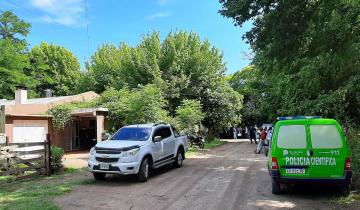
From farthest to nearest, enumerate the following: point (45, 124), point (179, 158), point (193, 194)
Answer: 1. point (45, 124)
2. point (179, 158)
3. point (193, 194)

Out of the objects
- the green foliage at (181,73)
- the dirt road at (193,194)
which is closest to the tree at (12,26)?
the green foliage at (181,73)

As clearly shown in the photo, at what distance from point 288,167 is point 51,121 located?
65.1 ft

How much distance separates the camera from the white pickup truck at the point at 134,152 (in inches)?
496

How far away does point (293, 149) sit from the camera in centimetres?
957

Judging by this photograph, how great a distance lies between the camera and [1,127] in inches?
805

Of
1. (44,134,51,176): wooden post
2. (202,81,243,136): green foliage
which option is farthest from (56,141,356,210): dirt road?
(202,81,243,136): green foliage

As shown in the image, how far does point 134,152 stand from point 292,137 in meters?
5.26

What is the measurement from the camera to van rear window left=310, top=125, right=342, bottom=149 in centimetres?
942

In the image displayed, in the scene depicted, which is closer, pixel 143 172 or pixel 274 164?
pixel 274 164

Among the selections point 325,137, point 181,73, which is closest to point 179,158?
point 325,137

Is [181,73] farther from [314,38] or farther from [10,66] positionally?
[314,38]

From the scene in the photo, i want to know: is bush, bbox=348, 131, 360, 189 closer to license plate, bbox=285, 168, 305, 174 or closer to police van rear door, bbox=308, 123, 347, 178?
police van rear door, bbox=308, 123, 347, 178

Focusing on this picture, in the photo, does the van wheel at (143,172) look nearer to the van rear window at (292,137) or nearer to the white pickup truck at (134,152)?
the white pickup truck at (134,152)

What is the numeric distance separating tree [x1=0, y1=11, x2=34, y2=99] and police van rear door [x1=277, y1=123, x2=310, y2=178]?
35.4 m
